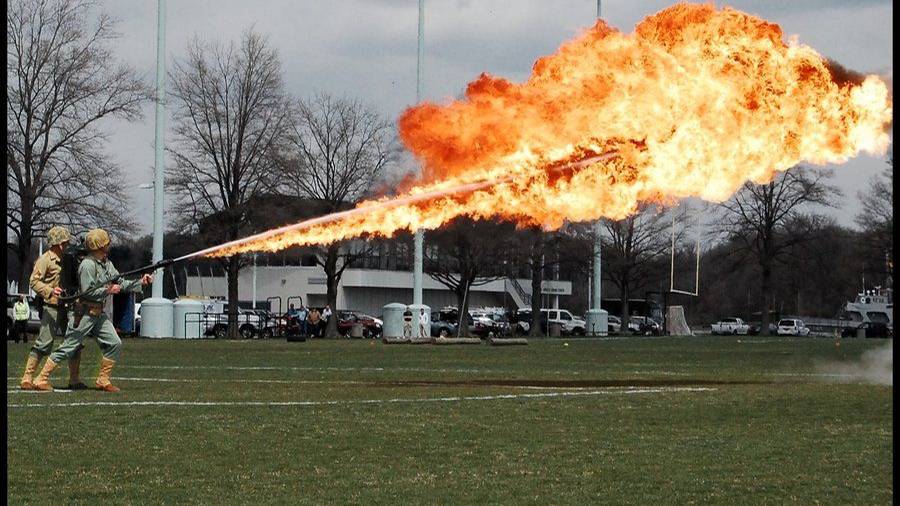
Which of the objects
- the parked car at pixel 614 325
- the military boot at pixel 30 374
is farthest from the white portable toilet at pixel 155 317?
the parked car at pixel 614 325

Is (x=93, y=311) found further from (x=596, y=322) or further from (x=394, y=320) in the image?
(x=596, y=322)

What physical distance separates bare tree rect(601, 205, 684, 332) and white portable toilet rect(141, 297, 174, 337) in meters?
42.0

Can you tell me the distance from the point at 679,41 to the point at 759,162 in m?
2.32

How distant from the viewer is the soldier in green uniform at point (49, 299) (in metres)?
20.6

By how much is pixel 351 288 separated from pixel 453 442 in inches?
3945

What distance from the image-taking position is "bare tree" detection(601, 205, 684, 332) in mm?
99750

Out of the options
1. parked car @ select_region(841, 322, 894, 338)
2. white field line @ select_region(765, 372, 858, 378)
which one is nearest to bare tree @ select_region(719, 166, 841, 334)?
parked car @ select_region(841, 322, 894, 338)

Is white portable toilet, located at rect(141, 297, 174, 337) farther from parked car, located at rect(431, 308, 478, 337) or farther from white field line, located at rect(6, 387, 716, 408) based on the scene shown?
white field line, located at rect(6, 387, 716, 408)

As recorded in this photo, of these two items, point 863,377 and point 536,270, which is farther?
point 536,270

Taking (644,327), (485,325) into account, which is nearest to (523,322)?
(644,327)

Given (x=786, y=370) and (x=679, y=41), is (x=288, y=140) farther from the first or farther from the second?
(x=679, y=41)

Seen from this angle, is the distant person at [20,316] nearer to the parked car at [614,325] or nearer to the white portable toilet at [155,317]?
the white portable toilet at [155,317]

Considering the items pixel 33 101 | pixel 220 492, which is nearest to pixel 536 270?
pixel 33 101

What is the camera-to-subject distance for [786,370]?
28781 millimetres
